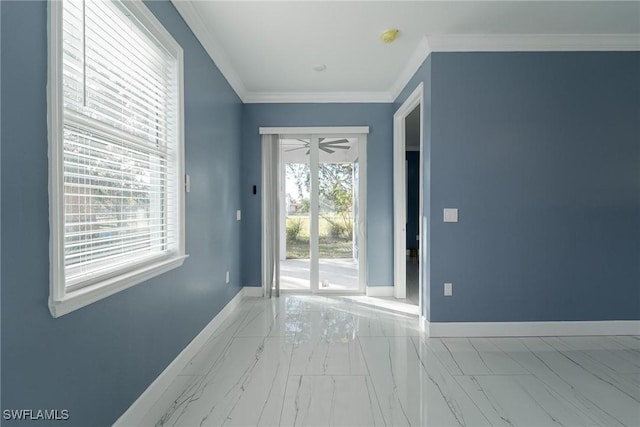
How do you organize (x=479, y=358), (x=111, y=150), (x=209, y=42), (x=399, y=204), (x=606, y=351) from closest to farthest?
1. (x=111, y=150)
2. (x=479, y=358)
3. (x=606, y=351)
4. (x=209, y=42)
5. (x=399, y=204)

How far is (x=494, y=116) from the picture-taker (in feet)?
9.44

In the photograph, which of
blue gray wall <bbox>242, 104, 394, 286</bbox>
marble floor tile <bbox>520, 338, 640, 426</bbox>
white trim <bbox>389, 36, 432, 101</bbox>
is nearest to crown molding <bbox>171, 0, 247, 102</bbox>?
blue gray wall <bbox>242, 104, 394, 286</bbox>

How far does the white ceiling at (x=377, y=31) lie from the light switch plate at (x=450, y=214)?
1.43 metres

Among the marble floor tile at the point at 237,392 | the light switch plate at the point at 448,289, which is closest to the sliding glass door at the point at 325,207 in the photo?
the light switch plate at the point at 448,289

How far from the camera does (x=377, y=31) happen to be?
2717 millimetres

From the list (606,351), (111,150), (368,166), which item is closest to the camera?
(111,150)

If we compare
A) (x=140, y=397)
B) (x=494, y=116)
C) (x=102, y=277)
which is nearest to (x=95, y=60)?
(x=102, y=277)

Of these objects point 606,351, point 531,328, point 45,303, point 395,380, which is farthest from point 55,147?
point 606,351

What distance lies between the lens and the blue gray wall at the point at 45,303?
1033 mm

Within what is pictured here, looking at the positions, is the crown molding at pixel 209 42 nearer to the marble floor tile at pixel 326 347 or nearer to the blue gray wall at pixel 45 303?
the blue gray wall at pixel 45 303

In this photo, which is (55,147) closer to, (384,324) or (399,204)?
(384,324)

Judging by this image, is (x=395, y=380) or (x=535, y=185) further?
(x=535, y=185)

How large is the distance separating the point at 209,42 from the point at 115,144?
161 cm

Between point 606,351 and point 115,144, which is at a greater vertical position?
point 115,144
